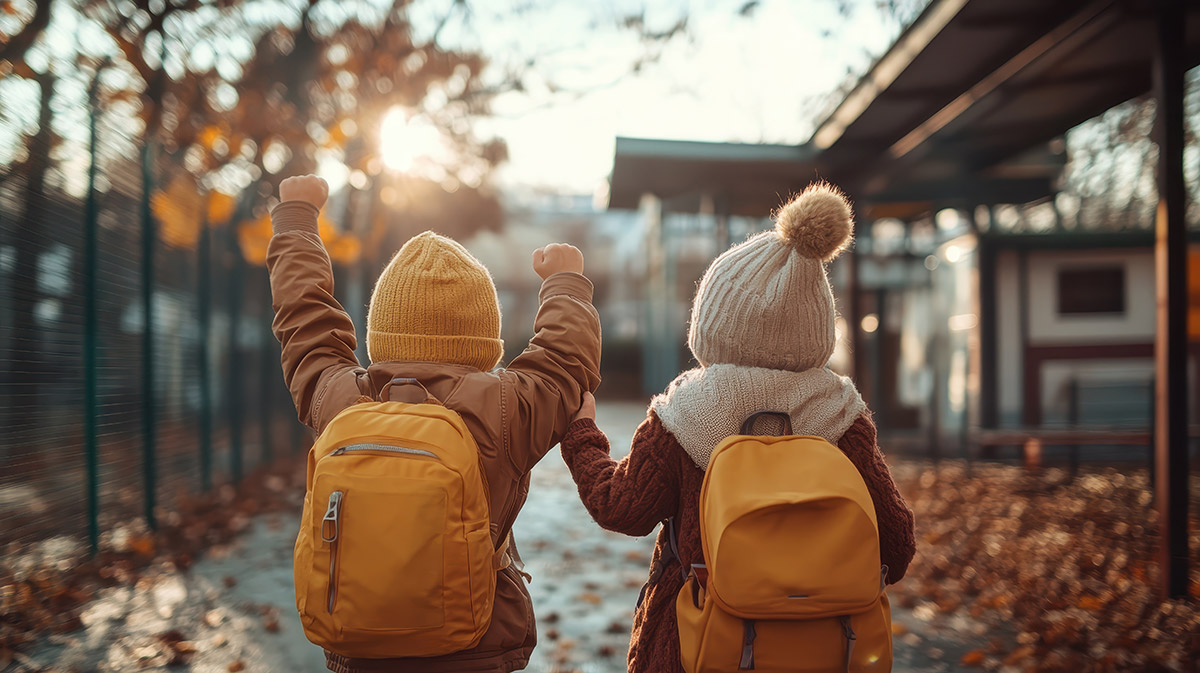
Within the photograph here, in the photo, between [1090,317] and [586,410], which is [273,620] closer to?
[586,410]

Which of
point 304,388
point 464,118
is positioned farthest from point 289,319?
point 464,118

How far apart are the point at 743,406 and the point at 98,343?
4.91 m

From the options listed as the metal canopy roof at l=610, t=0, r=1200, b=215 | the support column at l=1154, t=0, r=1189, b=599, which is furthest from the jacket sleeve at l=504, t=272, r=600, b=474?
the support column at l=1154, t=0, r=1189, b=599

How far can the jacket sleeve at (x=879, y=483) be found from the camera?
6.66ft

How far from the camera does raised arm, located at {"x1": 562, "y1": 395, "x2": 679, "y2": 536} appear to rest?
6.68 feet

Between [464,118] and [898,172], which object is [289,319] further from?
[464,118]

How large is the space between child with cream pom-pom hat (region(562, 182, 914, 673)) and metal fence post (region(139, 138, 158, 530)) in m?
5.21

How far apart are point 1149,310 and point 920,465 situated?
381 cm

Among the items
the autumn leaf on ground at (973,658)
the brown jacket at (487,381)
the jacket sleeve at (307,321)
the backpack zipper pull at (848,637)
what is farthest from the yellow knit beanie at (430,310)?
the autumn leaf on ground at (973,658)

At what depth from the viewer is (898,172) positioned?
913 cm

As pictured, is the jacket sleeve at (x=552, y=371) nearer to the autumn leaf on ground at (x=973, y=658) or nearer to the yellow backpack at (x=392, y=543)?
the yellow backpack at (x=392, y=543)

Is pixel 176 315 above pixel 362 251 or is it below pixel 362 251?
below

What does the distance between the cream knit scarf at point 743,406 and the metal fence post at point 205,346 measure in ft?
22.6

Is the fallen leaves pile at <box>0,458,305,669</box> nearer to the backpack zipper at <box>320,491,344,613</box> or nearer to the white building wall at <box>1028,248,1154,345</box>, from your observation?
the backpack zipper at <box>320,491,344,613</box>
